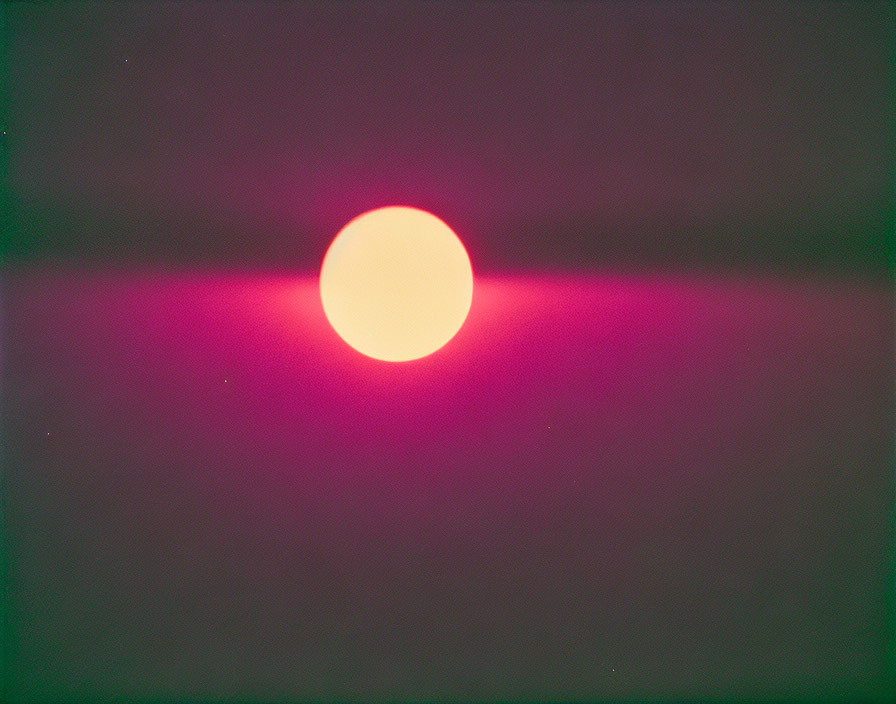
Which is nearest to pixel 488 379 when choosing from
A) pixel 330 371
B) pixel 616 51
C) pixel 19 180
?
pixel 330 371

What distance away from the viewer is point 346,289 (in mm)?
668

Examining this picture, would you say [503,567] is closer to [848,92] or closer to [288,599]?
[288,599]

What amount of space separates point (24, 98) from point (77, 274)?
26cm

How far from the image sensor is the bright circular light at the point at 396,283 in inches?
25.7

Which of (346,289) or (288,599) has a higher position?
(346,289)

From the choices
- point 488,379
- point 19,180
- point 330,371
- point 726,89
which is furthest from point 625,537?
point 19,180

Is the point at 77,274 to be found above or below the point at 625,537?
above

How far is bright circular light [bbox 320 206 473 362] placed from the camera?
0.65m

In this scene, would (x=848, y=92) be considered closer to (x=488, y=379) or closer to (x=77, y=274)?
(x=488, y=379)

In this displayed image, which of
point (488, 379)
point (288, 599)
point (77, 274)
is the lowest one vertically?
point (288, 599)

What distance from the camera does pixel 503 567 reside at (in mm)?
708

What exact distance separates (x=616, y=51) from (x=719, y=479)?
0.64 m

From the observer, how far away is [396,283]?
2.12 ft

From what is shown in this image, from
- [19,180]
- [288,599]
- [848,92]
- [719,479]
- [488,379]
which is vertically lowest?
[288,599]
